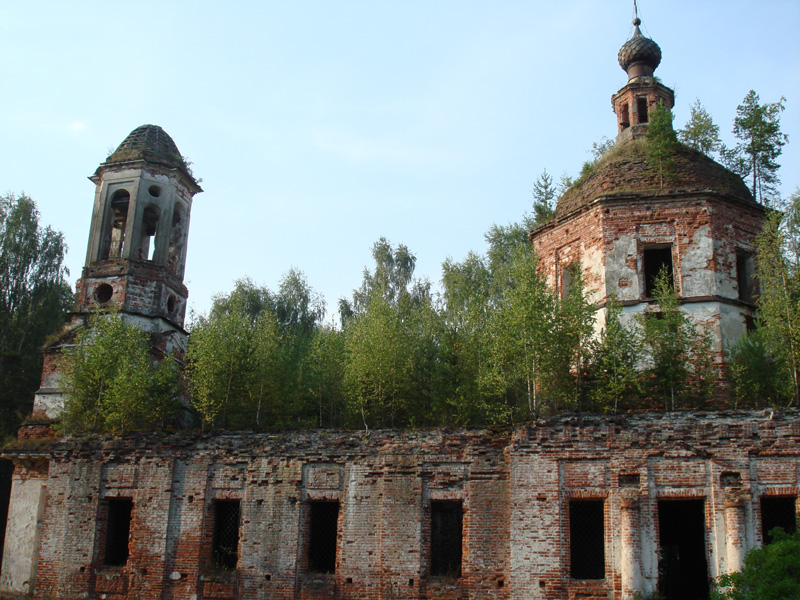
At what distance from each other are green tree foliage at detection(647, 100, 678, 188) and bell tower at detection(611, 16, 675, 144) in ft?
3.62

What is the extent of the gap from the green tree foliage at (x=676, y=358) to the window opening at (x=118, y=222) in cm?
1403

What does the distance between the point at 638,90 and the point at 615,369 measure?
8733 mm

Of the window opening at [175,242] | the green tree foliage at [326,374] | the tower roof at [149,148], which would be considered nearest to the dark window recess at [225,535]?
the green tree foliage at [326,374]

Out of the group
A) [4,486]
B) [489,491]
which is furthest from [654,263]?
[4,486]

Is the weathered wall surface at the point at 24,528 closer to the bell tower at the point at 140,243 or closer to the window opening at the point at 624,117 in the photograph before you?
the bell tower at the point at 140,243

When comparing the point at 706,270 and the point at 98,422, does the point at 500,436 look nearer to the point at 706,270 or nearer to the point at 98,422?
the point at 706,270

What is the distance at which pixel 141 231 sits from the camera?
68.9 ft

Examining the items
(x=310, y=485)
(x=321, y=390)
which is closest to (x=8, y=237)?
(x=321, y=390)

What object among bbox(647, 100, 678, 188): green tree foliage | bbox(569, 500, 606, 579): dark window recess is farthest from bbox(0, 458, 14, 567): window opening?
bbox(647, 100, 678, 188): green tree foliage

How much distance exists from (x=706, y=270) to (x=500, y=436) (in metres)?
6.57

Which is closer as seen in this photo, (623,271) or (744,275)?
(623,271)

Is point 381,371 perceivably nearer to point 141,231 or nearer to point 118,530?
point 118,530

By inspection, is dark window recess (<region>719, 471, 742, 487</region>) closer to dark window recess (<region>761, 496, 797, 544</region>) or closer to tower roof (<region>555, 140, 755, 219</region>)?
dark window recess (<region>761, 496, 797, 544</region>)

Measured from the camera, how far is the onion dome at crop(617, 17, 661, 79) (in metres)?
20.1
